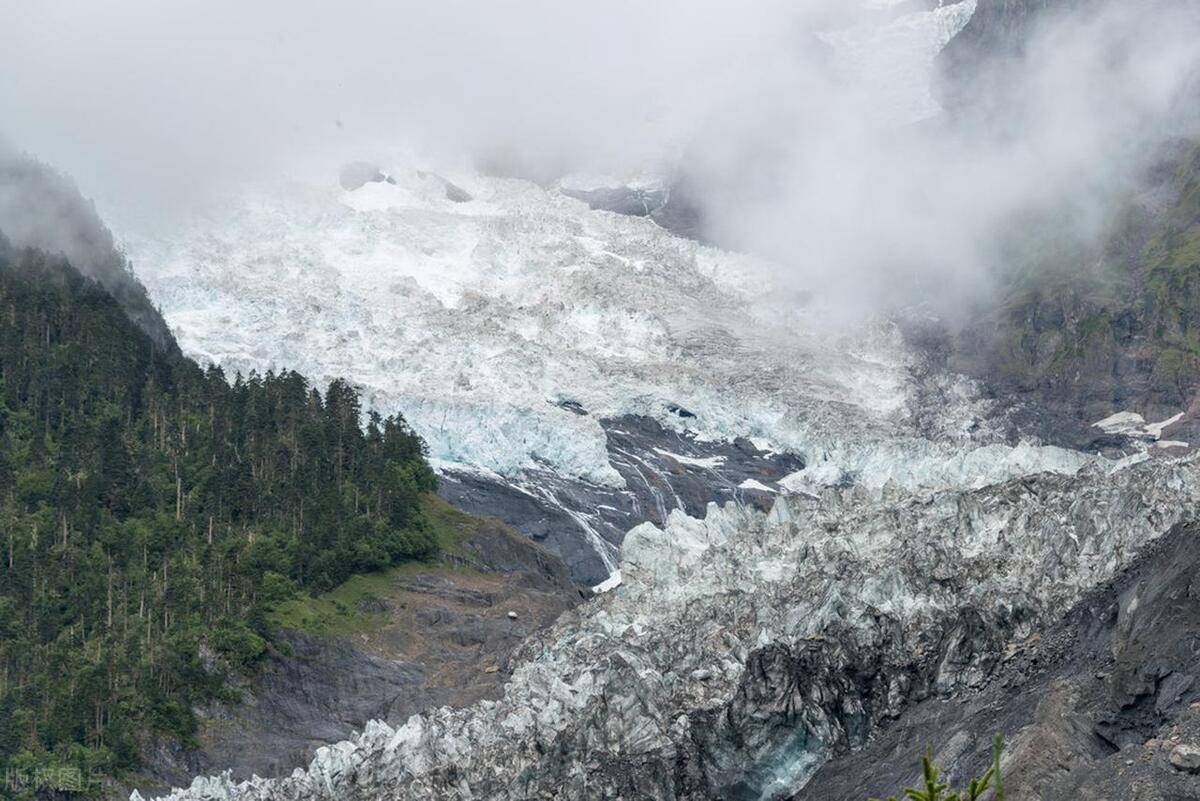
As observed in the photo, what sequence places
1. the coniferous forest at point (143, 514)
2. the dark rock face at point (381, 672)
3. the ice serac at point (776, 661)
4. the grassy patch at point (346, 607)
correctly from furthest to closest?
the grassy patch at point (346, 607), the coniferous forest at point (143, 514), the dark rock face at point (381, 672), the ice serac at point (776, 661)

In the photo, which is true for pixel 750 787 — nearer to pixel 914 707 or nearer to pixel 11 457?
pixel 914 707

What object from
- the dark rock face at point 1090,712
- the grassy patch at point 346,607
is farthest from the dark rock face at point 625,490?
the dark rock face at point 1090,712

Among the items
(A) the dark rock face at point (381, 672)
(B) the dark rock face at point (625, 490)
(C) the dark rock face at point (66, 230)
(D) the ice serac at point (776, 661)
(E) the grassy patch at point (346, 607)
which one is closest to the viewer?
(D) the ice serac at point (776, 661)

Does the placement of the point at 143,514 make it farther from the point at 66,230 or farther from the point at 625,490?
the point at 625,490

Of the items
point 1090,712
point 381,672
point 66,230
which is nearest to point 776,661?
point 1090,712

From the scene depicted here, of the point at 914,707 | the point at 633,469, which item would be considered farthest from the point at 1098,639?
the point at 633,469

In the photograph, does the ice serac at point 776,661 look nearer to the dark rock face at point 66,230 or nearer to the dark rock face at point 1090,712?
the dark rock face at point 1090,712

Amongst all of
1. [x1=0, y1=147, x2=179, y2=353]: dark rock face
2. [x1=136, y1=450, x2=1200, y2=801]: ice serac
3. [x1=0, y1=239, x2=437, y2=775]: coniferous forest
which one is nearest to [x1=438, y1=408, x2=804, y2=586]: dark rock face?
[x1=0, y1=239, x2=437, y2=775]: coniferous forest
